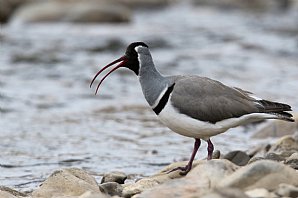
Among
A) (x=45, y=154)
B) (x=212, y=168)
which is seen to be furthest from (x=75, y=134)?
(x=212, y=168)

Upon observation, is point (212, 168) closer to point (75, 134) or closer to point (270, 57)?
point (75, 134)

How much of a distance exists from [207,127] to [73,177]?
1296mm

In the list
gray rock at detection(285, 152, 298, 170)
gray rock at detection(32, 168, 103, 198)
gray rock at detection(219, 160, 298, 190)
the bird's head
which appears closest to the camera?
gray rock at detection(219, 160, 298, 190)

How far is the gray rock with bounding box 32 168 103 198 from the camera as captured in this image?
7.05 m

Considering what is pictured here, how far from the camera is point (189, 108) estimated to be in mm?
7023

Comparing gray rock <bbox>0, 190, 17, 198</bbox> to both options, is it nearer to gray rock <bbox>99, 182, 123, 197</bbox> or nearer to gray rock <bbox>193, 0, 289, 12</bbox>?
gray rock <bbox>99, 182, 123, 197</bbox>

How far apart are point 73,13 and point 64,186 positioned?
15502 mm

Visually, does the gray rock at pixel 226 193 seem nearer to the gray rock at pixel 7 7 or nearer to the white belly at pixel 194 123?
the white belly at pixel 194 123

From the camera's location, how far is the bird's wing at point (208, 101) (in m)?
7.04

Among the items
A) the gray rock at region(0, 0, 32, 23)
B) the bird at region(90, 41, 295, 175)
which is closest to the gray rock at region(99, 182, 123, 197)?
the bird at region(90, 41, 295, 175)

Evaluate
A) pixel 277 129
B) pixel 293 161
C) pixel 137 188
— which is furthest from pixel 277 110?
pixel 277 129

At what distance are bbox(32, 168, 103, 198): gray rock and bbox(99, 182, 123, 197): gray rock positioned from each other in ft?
0.25

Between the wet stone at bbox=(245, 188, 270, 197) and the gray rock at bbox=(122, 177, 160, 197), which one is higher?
the wet stone at bbox=(245, 188, 270, 197)

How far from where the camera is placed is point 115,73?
1627 cm
